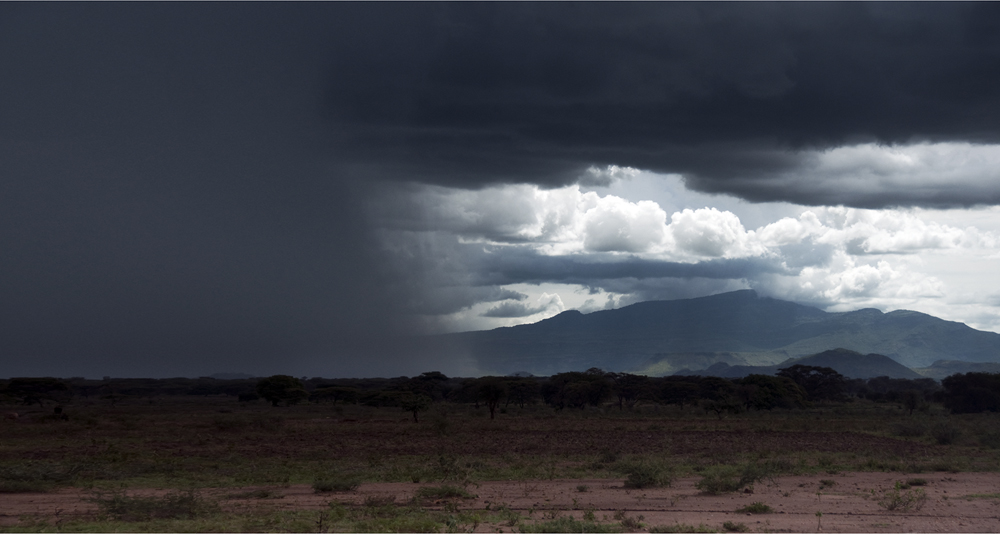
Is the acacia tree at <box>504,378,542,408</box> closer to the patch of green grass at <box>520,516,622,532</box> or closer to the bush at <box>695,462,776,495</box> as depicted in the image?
the bush at <box>695,462,776,495</box>

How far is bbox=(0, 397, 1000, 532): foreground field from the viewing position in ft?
64.1

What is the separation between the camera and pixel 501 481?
91.3ft

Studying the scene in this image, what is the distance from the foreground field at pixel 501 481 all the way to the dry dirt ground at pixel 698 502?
8 centimetres

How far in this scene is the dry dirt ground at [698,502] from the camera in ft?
63.9

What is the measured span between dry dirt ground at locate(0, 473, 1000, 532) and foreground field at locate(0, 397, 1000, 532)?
78 millimetres

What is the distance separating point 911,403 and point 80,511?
92.9 m

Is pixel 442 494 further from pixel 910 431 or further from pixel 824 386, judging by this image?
pixel 824 386

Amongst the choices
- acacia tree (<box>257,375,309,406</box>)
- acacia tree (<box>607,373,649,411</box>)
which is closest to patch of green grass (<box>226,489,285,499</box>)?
acacia tree (<box>257,375,309,406</box>)

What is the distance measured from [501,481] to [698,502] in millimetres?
8298

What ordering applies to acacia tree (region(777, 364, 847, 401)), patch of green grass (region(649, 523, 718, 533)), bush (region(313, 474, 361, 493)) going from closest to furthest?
1. patch of green grass (region(649, 523, 718, 533))
2. bush (region(313, 474, 361, 493))
3. acacia tree (region(777, 364, 847, 401))

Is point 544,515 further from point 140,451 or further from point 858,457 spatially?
point 140,451

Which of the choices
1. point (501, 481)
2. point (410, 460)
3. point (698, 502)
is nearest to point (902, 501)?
point (698, 502)

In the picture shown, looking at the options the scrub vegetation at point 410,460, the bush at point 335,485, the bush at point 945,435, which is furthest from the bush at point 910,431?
the bush at point 335,485

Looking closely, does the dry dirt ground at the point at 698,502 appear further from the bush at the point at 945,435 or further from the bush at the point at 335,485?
the bush at the point at 945,435
